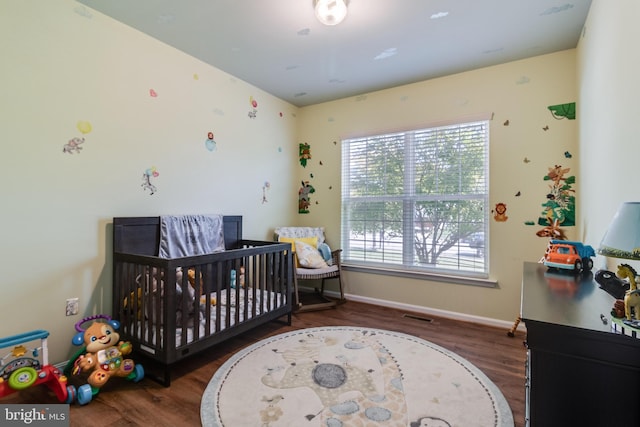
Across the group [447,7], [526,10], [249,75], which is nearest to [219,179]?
[249,75]

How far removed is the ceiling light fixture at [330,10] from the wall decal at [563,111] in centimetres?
205

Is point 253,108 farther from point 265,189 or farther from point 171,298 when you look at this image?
point 171,298

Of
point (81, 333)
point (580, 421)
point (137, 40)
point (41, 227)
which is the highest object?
point (137, 40)

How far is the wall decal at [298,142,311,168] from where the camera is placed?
405 cm

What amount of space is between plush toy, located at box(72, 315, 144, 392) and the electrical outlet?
180 mm

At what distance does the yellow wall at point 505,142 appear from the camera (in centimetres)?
266

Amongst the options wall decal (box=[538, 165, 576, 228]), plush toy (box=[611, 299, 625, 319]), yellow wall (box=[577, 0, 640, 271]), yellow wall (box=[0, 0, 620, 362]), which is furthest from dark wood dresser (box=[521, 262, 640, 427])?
wall decal (box=[538, 165, 576, 228])

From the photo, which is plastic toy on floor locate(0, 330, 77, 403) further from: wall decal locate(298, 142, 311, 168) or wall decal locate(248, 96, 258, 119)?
wall decal locate(298, 142, 311, 168)

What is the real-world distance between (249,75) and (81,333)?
2.62m

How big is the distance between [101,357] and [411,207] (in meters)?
2.92

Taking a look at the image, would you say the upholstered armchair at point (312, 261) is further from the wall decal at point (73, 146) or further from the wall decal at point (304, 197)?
the wall decal at point (73, 146)

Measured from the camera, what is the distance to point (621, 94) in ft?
4.79

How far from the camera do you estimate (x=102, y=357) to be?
1788 mm

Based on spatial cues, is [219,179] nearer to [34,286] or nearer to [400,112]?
[34,286]
